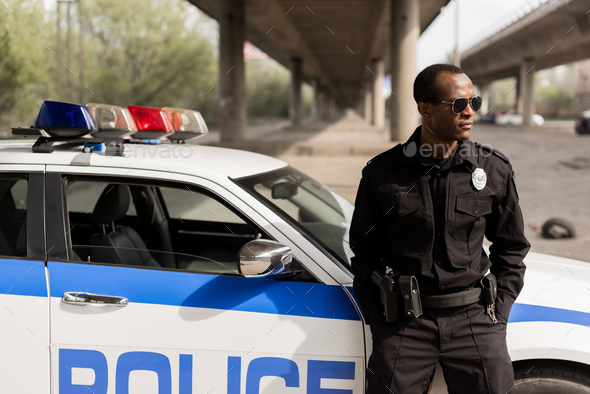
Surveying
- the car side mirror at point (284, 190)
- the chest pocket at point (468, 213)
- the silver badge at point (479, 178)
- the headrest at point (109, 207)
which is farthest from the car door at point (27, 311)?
the silver badge at point (479, 178)

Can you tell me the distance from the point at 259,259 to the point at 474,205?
2.84ft

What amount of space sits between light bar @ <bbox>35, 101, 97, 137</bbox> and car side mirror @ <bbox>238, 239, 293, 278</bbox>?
1.07 m

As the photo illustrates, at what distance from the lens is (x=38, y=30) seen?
70.6ft

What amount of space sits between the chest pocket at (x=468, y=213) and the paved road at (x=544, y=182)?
18.2ft

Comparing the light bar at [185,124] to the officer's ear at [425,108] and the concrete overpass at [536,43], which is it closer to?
the officer's ear at [425,108]

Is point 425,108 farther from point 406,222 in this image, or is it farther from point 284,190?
point 284,190

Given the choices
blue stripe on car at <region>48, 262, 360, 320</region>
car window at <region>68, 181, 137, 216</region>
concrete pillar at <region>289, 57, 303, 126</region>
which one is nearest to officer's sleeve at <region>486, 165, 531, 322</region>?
blue stripe on car at <region>48, 262, 360, 320</region>

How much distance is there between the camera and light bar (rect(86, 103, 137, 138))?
2.73 meters

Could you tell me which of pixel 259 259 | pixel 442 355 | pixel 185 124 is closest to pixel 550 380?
pixel 442 355

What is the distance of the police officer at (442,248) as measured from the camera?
199cm

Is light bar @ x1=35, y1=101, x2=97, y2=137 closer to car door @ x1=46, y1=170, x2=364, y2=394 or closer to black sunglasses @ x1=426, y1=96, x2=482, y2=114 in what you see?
car door @ x1=46, y1=170, x2=364, y2=394

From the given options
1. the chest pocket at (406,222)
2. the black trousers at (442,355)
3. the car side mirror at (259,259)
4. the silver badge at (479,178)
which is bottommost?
the black trousers at (442,355)

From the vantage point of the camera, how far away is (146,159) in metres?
2.47

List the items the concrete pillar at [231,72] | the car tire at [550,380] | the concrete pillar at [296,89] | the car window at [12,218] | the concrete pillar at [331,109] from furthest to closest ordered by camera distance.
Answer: the concrete pillar at [331,109] → the concrete pillar at [296,89] → the concrete pillar at [231,72] → the car window at [12,218] → the car tire at [550,380]
